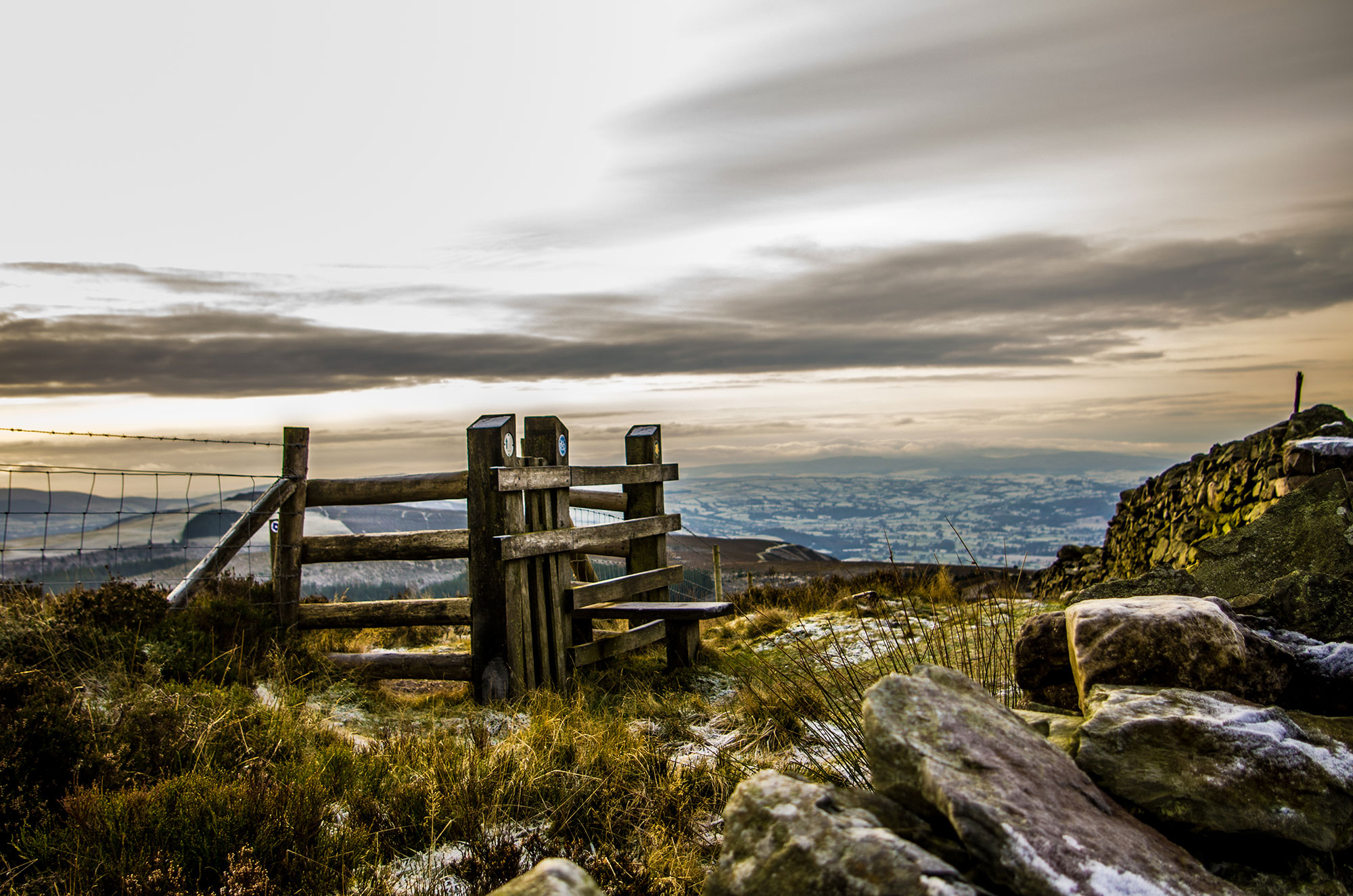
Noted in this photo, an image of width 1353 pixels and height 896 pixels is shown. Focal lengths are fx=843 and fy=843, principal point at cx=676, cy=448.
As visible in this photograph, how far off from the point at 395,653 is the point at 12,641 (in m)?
2.89

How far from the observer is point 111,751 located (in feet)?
15.3

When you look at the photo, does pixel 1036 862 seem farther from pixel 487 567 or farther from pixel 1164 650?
pixel 487 567

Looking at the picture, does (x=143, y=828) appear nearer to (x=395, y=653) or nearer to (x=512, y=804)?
(x=512, y=804)

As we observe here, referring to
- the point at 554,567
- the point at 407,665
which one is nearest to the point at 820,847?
the point at 554,567

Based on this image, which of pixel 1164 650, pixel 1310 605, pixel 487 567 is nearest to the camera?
pixel 1164 650

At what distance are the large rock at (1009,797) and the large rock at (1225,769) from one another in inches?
7.1

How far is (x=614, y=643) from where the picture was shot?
331 inches

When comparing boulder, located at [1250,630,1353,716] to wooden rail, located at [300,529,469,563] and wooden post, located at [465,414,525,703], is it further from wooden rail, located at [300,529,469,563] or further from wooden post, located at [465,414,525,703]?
wooden rail, located at [300,529,469,563]

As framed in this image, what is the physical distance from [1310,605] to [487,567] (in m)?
5.85

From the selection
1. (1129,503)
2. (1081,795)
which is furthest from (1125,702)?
(1129,503)

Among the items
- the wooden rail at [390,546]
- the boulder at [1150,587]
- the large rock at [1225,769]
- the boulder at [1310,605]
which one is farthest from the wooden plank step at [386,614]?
the boulder at [1310,605]

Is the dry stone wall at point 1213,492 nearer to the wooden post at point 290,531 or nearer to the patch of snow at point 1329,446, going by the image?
the patch of snow at point 1329,446

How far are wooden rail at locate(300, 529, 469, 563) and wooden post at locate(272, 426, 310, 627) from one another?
0.41 feet

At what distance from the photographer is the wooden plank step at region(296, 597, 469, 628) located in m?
7.74
